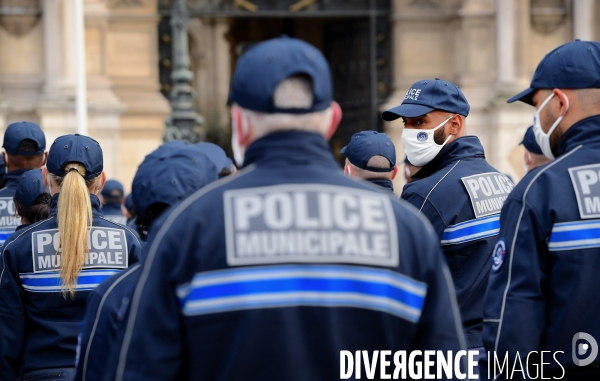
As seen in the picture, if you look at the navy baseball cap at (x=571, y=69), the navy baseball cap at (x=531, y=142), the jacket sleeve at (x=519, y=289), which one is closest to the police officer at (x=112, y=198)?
the navy baseball cap at (x=531, y=142)

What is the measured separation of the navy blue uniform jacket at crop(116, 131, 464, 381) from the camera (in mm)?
2613

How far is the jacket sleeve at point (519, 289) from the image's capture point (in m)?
3.57

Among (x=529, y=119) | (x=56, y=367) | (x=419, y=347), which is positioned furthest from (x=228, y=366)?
(x=529, y=119)

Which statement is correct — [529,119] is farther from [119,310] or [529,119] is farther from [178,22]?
[119,310]

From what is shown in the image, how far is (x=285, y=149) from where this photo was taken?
2.73 m

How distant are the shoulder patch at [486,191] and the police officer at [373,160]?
0.74 meters

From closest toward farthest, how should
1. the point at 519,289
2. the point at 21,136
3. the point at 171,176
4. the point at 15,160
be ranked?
the point at 171,176
the point at 519,289
the point at 21,136
the point at 15,160

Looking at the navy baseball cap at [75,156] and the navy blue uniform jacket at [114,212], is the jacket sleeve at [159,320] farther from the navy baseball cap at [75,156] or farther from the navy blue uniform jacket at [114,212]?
the navy blue uniform jacket at [114,212]

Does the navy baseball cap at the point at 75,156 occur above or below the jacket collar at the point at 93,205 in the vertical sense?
above

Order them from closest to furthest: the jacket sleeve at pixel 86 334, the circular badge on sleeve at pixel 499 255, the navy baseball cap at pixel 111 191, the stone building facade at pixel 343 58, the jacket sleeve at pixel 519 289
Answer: the jacket sleeve at pixel 86 334, the jacket sleeve at pixel 519 289, the circular badge on sleeve at pixel 499 255, the navy baseball cap at pixel 111 191, the stone building facade at pixel 343 58

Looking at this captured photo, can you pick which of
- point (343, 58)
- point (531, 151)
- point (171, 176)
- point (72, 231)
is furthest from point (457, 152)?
point (343, 58)

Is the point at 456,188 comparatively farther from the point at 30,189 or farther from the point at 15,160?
the point at 15,160

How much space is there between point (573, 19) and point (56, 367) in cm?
1479

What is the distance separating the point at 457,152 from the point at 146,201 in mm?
2515
